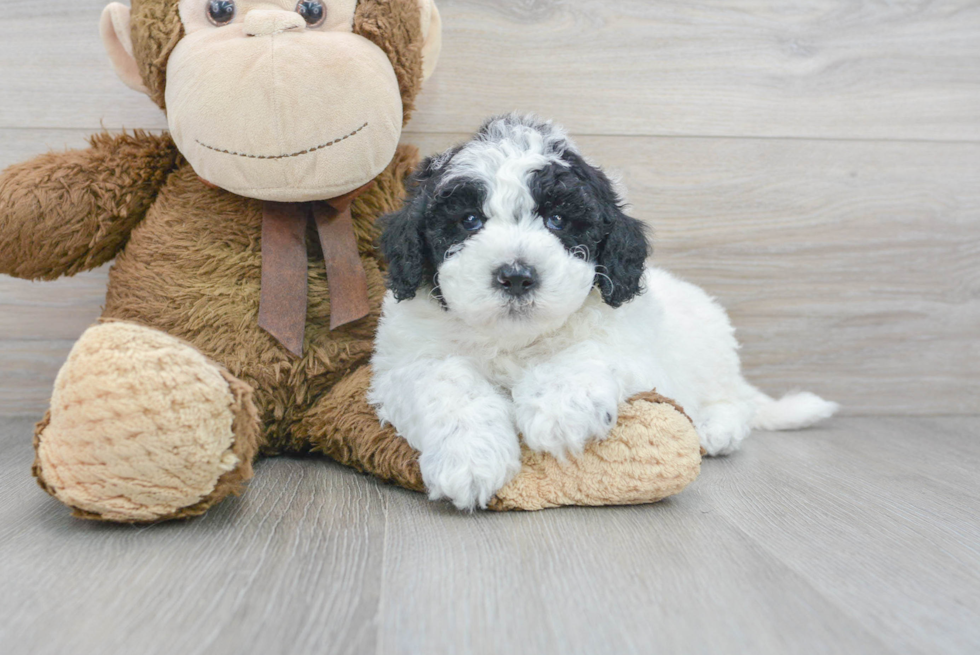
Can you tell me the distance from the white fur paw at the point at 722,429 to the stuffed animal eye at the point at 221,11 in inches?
53.2

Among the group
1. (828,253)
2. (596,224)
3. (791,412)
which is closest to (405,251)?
(596,224)

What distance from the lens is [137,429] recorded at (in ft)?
3.59

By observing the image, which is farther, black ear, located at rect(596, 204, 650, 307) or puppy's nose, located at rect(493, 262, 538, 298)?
black ear, located at rect(596, 204, 650, 307)

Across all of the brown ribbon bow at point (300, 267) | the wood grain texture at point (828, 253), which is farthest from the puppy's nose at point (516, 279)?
the wood grain texture at point (828, 253)

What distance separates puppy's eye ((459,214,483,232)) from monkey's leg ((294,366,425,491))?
0.42m

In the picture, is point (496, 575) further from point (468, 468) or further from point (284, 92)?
point (284, 92)

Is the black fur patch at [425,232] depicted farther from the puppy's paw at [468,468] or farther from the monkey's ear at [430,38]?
the monkey's ear at [430,38]

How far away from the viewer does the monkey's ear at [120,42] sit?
1.58 meters

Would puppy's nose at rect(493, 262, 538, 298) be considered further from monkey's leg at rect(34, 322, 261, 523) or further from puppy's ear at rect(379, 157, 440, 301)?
monkey's leg at rect(34, 322, 261, 523)

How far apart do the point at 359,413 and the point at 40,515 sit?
58cm

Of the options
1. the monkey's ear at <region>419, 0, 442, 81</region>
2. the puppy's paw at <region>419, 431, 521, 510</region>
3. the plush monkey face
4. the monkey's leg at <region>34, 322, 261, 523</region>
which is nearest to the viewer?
the monkey's leg at <region>34, 322, 261, 523</region>

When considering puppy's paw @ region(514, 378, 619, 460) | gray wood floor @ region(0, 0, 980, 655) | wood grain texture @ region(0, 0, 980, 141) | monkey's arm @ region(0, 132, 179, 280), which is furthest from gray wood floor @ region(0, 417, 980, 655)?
wood grain texture @ region(0, 0, 980, 141)

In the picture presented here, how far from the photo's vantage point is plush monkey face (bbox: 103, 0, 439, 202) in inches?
56.0

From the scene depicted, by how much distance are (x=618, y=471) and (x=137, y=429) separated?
0.77 meters
